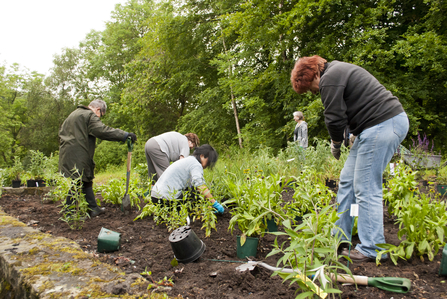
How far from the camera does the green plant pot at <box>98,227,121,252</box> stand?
221 cm

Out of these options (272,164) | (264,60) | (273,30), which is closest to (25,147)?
(264,60)

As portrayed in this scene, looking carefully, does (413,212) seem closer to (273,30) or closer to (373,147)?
(373,147)

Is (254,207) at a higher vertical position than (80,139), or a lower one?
lower

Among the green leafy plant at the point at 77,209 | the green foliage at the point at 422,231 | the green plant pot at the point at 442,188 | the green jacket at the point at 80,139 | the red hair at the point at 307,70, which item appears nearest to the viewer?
the green foliage at the point at 422,231

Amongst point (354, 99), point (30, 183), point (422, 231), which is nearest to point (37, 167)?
point (30, 183)

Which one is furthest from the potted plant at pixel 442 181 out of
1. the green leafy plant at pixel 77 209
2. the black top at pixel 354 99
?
the green leafy plant at pixel 77 209

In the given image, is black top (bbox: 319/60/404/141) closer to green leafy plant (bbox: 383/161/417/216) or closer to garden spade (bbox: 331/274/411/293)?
green leafy plant (bbox: 383/161/417/216)

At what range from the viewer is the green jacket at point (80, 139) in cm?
349

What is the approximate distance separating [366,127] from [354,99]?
A: 23 cm

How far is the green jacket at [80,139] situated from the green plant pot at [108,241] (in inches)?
60.4

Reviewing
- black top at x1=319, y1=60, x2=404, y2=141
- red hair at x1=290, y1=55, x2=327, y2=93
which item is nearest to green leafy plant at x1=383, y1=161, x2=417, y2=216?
black top at x1=319, y1=60, x2=404, y2=141

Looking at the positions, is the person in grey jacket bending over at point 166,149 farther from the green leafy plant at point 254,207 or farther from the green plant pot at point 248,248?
the green plant pot at point 248,248

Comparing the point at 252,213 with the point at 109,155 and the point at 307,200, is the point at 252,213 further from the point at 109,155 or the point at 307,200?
the point at 109,155

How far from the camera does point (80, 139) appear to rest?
140 inches
